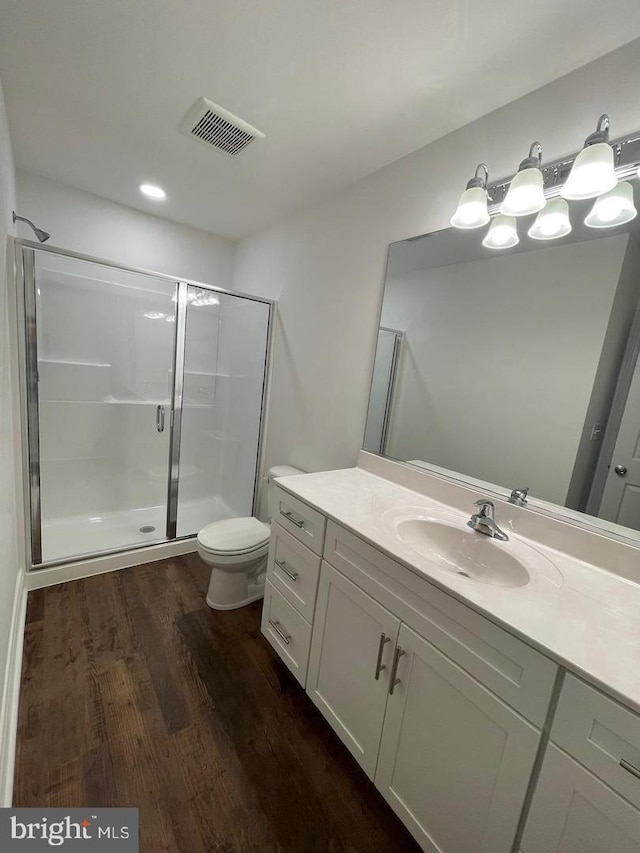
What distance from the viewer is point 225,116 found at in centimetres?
143

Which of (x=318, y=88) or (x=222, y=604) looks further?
(x=222, y=604)

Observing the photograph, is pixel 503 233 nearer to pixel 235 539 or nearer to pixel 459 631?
pixel 459 631

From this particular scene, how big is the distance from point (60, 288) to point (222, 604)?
7.85ft

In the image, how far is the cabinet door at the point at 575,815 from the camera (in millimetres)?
590

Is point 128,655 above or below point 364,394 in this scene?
below

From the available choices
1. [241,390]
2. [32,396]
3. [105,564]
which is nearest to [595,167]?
[241,390]

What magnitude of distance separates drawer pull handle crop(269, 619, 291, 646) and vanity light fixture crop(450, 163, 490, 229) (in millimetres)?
1813

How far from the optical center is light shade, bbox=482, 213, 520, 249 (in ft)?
4.11

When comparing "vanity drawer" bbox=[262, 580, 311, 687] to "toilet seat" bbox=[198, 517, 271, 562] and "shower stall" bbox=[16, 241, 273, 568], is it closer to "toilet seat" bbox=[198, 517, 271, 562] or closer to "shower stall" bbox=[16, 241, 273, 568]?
"toilet seat" bbox=[198, 517, 271, 562]

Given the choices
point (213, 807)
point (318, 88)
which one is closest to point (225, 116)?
point (318, 88)

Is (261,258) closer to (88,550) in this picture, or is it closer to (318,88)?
(318,88)

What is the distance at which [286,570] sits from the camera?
1466mm

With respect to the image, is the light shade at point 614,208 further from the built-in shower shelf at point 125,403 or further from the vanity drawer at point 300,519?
the built-in shower shelf at point 125,403

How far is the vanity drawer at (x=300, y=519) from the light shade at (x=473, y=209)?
1226 millimetres
